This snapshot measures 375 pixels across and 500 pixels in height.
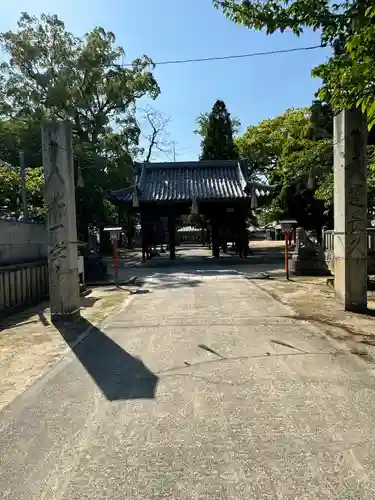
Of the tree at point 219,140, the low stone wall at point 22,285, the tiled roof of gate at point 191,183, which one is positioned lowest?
the low stone wall at point 22,285

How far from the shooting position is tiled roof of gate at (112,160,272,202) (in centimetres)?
2131

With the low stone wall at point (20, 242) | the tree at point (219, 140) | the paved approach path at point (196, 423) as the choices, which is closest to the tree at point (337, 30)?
the paved approach path at point (196, 423)

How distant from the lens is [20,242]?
439 inches

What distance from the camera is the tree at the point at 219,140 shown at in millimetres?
36531

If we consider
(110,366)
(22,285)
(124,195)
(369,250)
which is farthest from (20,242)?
(124,195)

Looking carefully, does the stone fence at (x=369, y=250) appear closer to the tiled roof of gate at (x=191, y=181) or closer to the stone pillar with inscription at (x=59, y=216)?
the tiled roof of gate at (x=191, y=181)

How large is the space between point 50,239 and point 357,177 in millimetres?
5940

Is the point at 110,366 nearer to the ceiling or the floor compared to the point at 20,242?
nearer to the floor

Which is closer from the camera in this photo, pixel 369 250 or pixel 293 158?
pixel 369 250

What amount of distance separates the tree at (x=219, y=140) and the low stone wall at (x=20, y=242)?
84.4 ft

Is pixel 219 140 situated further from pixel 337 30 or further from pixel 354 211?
pixel 337 30

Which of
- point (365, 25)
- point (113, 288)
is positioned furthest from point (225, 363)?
point (113, 288)

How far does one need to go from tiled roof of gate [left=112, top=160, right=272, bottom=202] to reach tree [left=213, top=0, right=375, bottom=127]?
14.4 meters

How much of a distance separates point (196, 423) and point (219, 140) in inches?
1378
